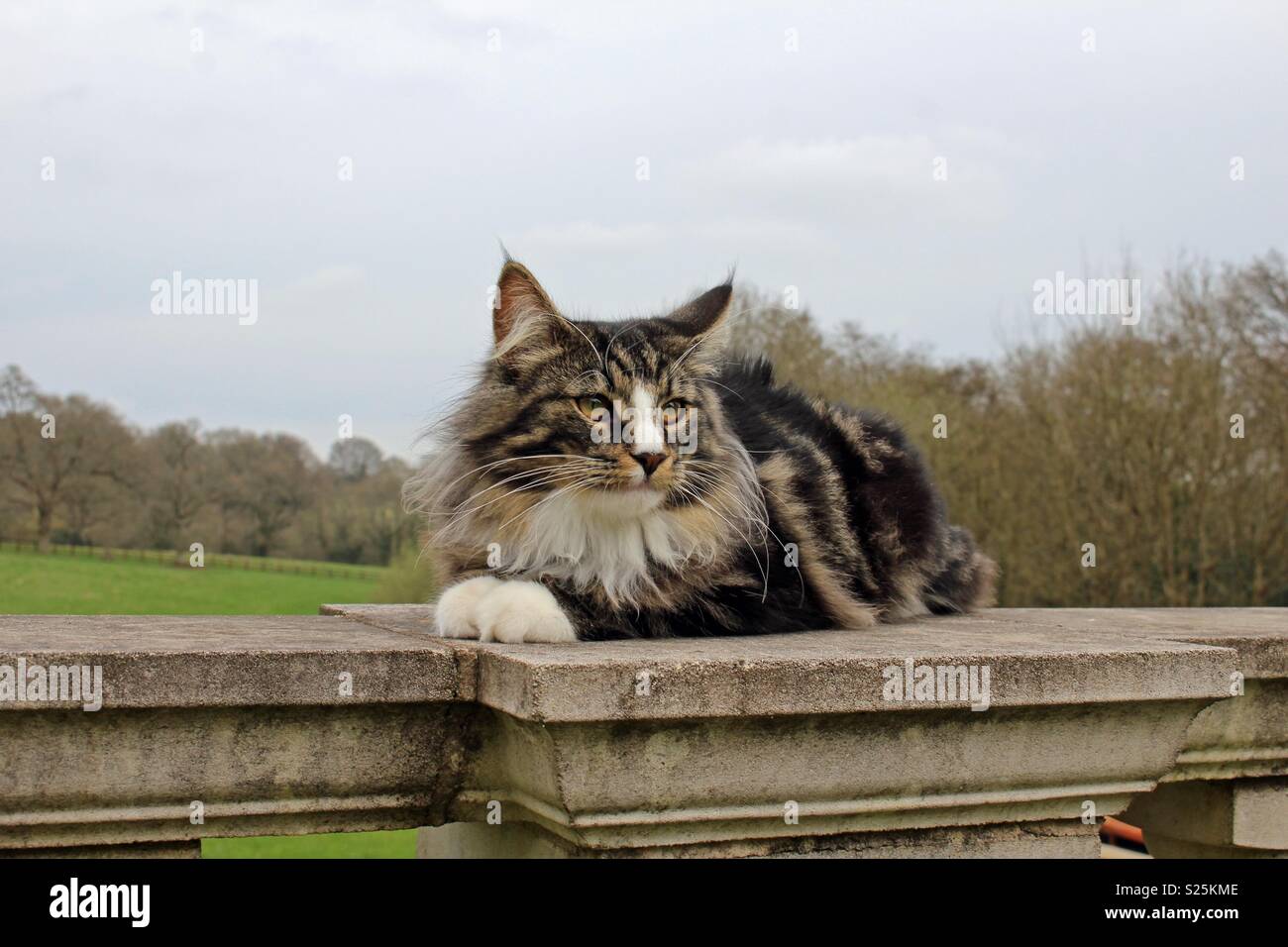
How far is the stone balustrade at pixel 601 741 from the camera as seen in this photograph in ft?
7.69

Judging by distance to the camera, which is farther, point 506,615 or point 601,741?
point 506,615

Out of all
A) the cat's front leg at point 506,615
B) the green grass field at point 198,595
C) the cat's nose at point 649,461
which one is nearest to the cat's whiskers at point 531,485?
the cat's nose at point 649,461

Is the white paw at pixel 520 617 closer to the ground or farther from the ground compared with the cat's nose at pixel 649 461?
closer to the ground

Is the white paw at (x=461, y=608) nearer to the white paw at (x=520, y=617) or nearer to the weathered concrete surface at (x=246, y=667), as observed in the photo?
the white paw at (x=520, y=617)

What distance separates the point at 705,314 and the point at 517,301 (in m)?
0.66

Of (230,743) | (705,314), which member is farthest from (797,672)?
(705,314)

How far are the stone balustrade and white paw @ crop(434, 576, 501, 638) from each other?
92 millimetres

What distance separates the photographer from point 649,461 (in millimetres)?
3088

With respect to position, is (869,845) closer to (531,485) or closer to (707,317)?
(531,485)

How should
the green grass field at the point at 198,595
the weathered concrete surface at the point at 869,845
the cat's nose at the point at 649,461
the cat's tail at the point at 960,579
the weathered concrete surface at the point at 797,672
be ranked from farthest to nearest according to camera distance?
the green grass field at the point at 198,595
the cat's tail at the point at 960,579
the cat's nose at the point at 649,461
the weathered concrete surface at the point at 869,845
the weathered concrete surface at the point at 797,672

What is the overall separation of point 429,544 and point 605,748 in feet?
4.76
